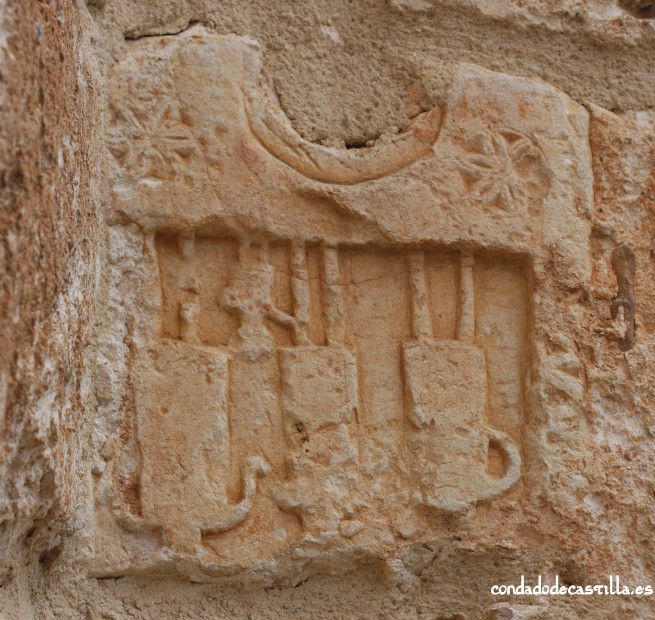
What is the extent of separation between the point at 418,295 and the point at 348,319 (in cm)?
16

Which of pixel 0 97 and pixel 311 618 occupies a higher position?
pixel 0 97

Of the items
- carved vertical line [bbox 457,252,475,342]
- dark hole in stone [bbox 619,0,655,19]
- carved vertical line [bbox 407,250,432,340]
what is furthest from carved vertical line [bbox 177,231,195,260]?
dark hole in stone [bbox 619,0,655,19]

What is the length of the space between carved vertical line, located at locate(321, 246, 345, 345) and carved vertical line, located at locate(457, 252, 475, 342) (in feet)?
0.88

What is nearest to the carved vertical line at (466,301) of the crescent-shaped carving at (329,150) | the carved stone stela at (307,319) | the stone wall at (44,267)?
the carved stone stela at (307,319)

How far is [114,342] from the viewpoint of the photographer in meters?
1.62

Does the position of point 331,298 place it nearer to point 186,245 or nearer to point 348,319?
point 348,319

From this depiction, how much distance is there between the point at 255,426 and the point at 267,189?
1.60ft

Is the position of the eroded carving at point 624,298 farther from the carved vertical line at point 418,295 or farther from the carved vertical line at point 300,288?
the carved vertical line at point 300,288

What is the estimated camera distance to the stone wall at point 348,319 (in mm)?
1606

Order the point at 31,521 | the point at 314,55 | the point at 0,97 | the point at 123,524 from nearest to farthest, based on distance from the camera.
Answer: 1. the point at 0,97
2. the point at 31,521
3. the point at 123,524
4. the point at 314,55

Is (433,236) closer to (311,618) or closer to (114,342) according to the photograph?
(114,342)

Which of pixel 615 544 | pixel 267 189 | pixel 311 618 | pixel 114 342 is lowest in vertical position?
pixel 311 618

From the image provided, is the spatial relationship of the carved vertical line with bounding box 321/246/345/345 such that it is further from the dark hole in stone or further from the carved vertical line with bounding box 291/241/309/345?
the dark hole in stone

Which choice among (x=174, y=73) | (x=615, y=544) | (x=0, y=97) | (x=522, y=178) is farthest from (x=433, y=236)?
(x=0, y=97)
